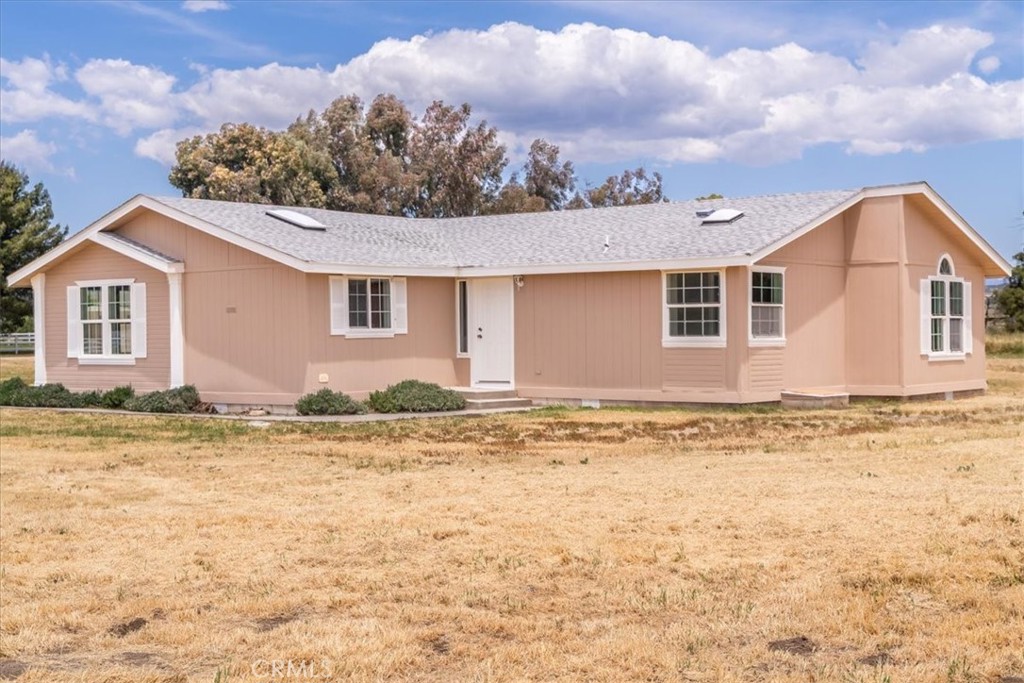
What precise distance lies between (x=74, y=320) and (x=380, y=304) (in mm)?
7278

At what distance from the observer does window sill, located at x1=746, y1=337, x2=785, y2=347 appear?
21.9 meters

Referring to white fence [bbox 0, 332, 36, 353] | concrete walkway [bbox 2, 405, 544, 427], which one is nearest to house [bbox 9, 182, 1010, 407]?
concrete walkway [bbox 2, 405, 544, 427]

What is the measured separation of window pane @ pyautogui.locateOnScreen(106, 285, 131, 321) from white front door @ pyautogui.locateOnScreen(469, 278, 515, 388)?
719cm

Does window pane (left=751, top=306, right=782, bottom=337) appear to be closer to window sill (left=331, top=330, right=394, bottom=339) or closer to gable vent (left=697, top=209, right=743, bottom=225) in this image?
gable vent (left=697, top=209, right=743, bottom=225)

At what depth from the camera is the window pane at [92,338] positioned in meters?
25.5

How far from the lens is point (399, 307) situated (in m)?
23.8

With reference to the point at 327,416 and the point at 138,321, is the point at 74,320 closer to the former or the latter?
the point at 138,321

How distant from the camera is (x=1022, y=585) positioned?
796 cm

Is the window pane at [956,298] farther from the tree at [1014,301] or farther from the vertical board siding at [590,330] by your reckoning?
the tree at [1014,301]

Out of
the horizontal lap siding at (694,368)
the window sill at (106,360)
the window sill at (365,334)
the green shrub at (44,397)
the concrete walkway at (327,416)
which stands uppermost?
the window sill at (365,334)

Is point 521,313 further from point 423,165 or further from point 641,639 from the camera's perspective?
point 423,165

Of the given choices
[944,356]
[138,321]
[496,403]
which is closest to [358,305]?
[496,403]

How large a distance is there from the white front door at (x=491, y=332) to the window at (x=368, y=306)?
169 cm
